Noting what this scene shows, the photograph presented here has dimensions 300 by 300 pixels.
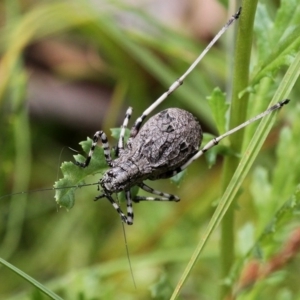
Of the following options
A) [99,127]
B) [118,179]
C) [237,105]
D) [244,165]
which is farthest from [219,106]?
[99,127]

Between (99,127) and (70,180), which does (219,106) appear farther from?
(99,127)

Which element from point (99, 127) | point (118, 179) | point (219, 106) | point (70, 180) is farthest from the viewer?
point (99, 127)

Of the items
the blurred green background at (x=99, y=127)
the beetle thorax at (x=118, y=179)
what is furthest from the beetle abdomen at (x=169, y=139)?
the blurred green background at (x=99, y=127)

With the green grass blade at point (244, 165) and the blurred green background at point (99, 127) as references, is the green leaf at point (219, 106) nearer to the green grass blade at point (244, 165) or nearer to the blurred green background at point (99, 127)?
the green grass blade at point (244, 165)

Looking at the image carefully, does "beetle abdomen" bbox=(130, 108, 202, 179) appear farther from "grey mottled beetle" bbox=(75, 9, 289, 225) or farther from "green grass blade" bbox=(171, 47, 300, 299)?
"green grass blade" bbox=(171, 47, 300, 299)

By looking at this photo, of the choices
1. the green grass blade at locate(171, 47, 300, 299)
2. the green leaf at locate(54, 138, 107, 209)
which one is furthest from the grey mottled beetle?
the green grass blade at locate(171, 47, 300, 299)

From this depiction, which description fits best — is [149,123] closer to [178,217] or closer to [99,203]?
[178,217]

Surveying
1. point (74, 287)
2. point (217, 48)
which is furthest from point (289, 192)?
point (217, 48)
